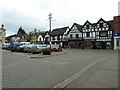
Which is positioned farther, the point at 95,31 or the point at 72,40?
the point at 72,40

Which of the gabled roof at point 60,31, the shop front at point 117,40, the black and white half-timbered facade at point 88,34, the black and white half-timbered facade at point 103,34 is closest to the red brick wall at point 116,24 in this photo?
the shop front at point 117,40

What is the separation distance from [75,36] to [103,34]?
37.5 ft

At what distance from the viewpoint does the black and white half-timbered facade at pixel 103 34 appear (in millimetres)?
55184

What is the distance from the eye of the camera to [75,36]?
2586 inches

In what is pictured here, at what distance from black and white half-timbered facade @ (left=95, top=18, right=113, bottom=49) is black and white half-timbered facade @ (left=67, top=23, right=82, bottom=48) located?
23.4 ft

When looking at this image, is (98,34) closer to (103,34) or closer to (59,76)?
(103,34)

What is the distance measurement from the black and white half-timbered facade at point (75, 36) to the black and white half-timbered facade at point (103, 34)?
715 cm

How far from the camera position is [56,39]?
239 ft

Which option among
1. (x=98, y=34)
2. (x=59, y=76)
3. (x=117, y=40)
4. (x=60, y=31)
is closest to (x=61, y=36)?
(x=60, y=31)

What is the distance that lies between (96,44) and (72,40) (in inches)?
403

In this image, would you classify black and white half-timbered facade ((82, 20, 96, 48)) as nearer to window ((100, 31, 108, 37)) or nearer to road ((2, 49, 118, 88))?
window ((100, 31, 108, 37))

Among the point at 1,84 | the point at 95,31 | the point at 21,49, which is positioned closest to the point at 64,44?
the point at 95,31

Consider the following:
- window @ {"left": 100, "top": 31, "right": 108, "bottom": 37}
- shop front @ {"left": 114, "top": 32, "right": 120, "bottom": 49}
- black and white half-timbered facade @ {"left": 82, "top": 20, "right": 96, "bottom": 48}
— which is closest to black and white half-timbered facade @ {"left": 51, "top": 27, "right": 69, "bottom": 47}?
black and white half-timbered facade @ {"left": 82, "top": 20, "right": 96, "bottom": 48}

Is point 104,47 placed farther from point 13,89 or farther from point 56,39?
point 13,89
